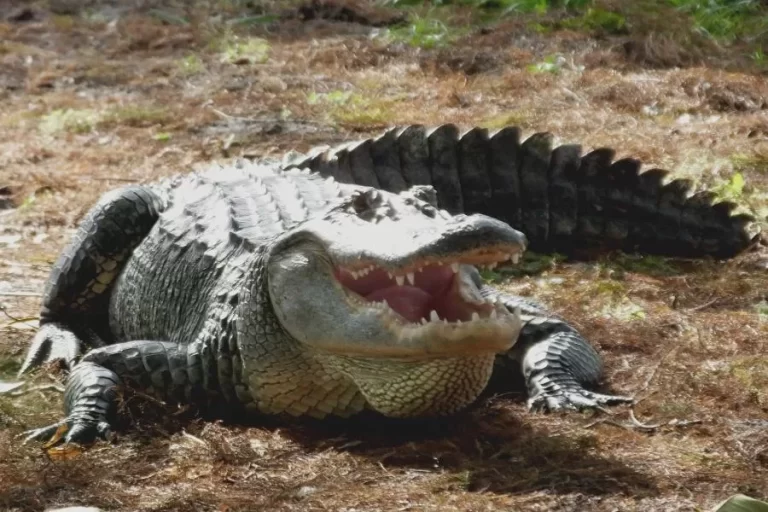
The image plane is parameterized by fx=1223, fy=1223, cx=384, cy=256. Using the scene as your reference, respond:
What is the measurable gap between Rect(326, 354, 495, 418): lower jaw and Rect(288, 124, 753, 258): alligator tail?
2.29m

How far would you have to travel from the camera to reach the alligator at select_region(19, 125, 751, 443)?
3.60m

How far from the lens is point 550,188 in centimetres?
616

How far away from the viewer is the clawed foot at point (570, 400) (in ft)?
13.4

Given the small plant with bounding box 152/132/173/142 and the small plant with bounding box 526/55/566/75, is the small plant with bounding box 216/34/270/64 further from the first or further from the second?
the small plant with bounding box 526/55/566/75

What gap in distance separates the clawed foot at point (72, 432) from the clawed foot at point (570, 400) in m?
1.45

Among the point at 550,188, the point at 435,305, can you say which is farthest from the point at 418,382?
the point at 550,188

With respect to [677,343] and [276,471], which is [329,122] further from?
[276,471]

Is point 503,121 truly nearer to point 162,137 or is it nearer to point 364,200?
point 162,137

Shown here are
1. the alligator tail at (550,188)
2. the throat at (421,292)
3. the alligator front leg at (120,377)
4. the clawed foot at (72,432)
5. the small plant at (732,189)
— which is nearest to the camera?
the throat at (421,292)

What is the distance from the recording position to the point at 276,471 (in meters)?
3.64

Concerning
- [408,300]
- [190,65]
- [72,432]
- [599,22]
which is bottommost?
[72,432]

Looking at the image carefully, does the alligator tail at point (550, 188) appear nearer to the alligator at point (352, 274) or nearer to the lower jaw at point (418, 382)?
the alligator at point (352, 274)

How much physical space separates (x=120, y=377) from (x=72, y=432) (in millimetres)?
357

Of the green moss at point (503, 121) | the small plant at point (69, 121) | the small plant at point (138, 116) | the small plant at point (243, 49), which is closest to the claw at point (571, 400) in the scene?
the green moss at point (503, 121)
